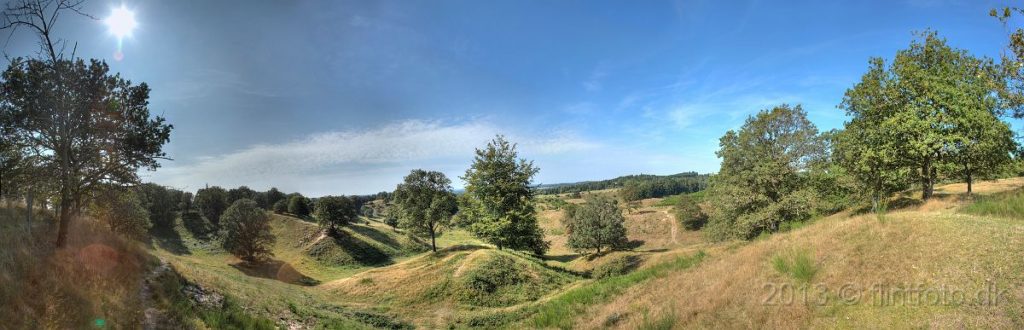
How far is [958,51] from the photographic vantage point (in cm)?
2125

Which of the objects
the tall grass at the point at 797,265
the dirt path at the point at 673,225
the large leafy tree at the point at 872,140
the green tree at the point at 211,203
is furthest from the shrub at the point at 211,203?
the large leafy tree at the point at 872,140

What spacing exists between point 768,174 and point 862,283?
21.7 m

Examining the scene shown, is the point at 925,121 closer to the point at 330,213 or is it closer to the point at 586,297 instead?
the point at 586,297

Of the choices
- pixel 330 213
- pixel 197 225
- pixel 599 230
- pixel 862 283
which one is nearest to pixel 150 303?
pixel 862 283

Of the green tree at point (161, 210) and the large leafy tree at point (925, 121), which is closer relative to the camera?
the large leafy tree at point (925, 121)

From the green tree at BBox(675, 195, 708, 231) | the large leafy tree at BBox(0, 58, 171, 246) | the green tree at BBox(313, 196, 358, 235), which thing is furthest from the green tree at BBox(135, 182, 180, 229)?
the green tree at BBox(675, 195, 708, 231)

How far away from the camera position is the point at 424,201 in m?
53.5

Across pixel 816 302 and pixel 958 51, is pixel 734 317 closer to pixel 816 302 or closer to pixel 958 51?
pixel 816 302

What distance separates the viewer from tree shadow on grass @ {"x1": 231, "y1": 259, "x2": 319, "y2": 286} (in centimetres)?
4368

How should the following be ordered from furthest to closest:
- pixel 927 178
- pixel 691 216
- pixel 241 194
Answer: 1. pixel 241 194
2. pixel 691 216
3. pixel 927 178

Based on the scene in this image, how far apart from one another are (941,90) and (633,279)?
1955 cm

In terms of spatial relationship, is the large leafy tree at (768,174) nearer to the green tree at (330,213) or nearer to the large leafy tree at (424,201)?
the large leafy tree at (424,201)

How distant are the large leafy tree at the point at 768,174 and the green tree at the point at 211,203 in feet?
294

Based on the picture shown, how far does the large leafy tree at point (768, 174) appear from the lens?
27812 mm
